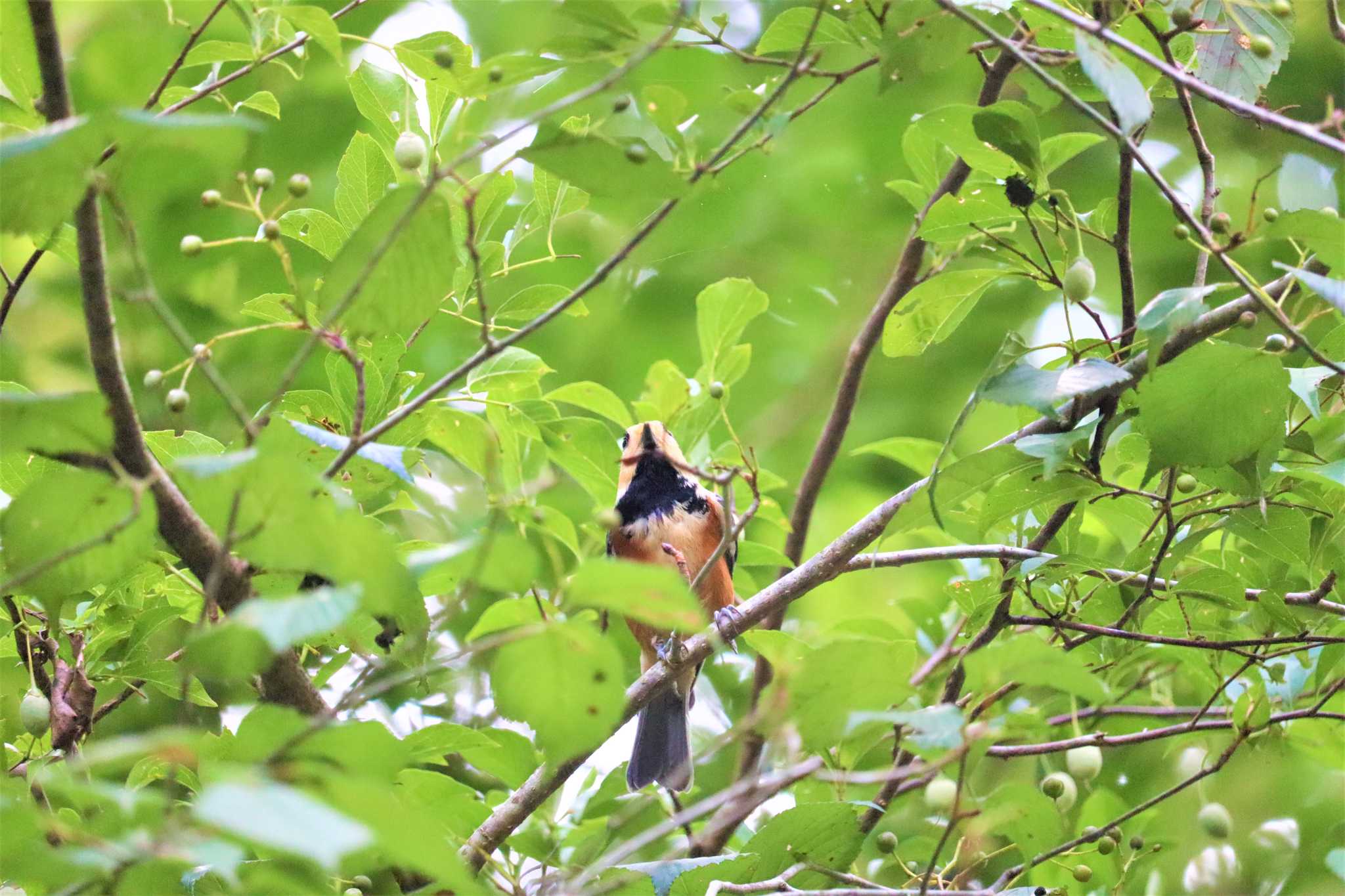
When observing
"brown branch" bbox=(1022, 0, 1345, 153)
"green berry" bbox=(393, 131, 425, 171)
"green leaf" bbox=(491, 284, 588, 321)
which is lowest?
"green leaf" bbox=(491, 284, 588, 321)

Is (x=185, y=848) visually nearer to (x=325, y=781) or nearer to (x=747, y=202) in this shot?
(x=325, y=781)

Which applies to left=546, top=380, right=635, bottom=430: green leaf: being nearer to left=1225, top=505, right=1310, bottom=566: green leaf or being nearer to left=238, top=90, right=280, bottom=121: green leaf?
left=238, top=90, right=280, bottom=121: green leaf

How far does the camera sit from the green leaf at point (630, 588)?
122 centimetres

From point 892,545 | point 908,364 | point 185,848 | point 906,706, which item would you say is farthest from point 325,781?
point 908,364

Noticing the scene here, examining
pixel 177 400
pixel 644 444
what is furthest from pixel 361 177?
pixel 644 444

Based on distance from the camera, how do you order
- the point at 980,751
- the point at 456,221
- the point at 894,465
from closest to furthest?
→ the point at 980,751, the point at 456,221, the point at 894,465

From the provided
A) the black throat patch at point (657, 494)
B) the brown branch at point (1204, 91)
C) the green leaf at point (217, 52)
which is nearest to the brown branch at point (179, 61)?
the green leaf at point (217, 52)

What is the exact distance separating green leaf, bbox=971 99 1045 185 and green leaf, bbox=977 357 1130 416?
1.26 ft

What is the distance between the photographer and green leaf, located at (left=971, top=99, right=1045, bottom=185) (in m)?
1.99

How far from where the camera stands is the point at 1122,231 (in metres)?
2.04

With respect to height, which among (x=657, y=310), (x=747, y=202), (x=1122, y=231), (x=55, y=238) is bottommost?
(x=657, y=310)

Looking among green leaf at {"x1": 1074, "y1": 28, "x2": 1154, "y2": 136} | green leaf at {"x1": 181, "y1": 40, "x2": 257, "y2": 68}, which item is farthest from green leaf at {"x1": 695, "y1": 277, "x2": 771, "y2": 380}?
green leaf at {"x1": 1074, "y1": 28, "x2": 1154, "y2": 136}

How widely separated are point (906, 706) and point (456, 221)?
5.30ft

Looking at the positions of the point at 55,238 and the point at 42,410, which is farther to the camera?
the point at 55,238
